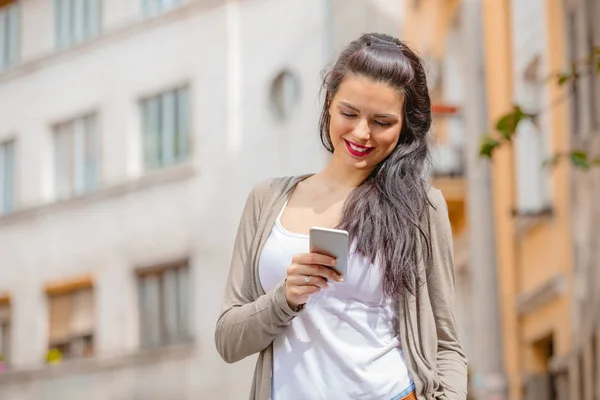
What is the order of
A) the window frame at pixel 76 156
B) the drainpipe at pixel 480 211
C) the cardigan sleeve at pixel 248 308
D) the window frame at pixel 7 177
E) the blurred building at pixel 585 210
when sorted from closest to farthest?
the cardigan sleeve at pixel 248 308 < the blurred building at pixel 585 210 < the drainpipe at pixel 480 211 < the window frame at pixel 76 156 < the window frame at pixel 7 177

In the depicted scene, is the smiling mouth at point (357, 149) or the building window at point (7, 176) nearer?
the smiling mouth at point (357, 149)

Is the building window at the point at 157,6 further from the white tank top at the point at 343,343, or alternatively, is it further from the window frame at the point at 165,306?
the white tank top at the point at 343,343

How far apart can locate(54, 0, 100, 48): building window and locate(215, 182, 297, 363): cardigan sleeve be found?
23.6 metres

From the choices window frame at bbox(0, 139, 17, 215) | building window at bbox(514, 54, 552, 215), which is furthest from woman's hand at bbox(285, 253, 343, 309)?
window frame at bbox(0, 139, 17, 215)

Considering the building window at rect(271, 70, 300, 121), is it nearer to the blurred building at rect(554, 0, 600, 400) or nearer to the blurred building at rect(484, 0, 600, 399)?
the blurred building at rect(484, 0, 600, 399)

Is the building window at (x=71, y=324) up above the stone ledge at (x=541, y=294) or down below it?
above

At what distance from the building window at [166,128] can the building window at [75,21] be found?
2326 mm

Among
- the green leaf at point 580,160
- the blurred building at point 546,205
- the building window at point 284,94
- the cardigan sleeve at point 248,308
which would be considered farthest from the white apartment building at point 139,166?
the cardigan sleeve at point 248,308

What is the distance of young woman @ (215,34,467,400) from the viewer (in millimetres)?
3217

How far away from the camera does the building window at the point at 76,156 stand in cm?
2625

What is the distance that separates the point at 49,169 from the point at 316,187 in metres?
23.9

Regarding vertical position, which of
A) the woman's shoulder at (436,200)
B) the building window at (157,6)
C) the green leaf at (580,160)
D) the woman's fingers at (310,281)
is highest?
the building window at (157,6)

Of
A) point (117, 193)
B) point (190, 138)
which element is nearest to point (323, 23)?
point (190, 138)

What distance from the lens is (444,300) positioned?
10.9 feet
